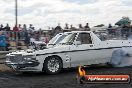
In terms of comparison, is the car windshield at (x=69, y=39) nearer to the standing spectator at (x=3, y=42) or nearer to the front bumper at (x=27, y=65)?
the front bumper at (x=27, y=65)

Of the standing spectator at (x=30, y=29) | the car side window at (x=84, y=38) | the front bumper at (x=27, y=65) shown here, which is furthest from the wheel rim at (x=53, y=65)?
the standing spectator at (x=30, y=29)

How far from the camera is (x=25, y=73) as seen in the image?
14.4 meters

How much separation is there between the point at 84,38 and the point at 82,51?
2.16 feet

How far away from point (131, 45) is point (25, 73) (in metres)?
4.65

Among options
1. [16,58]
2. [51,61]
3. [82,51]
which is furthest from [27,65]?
[82,51]

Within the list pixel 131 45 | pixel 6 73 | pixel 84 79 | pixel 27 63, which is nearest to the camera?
pixel 84 79

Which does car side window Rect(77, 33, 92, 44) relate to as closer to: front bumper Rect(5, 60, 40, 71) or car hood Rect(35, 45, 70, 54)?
car hood Rect(35, 45, 70, 54)

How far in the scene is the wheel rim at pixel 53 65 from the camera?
13350 mm

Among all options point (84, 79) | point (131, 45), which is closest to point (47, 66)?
point (131, 45)

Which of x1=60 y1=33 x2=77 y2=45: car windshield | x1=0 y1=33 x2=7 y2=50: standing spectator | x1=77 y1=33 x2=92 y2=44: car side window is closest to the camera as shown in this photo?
x1=60 y1=33 x2=77 y2=45: car windshield

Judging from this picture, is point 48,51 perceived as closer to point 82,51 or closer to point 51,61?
point 51,61

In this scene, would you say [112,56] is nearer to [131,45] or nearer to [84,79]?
[131,45]

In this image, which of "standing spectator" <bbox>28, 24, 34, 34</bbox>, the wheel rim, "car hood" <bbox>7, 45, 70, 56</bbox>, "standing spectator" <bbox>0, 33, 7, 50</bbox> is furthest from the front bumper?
"standing spectator" <bbox>28, 24, 34, 34</bbox>

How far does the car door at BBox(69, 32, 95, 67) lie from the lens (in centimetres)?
1392
